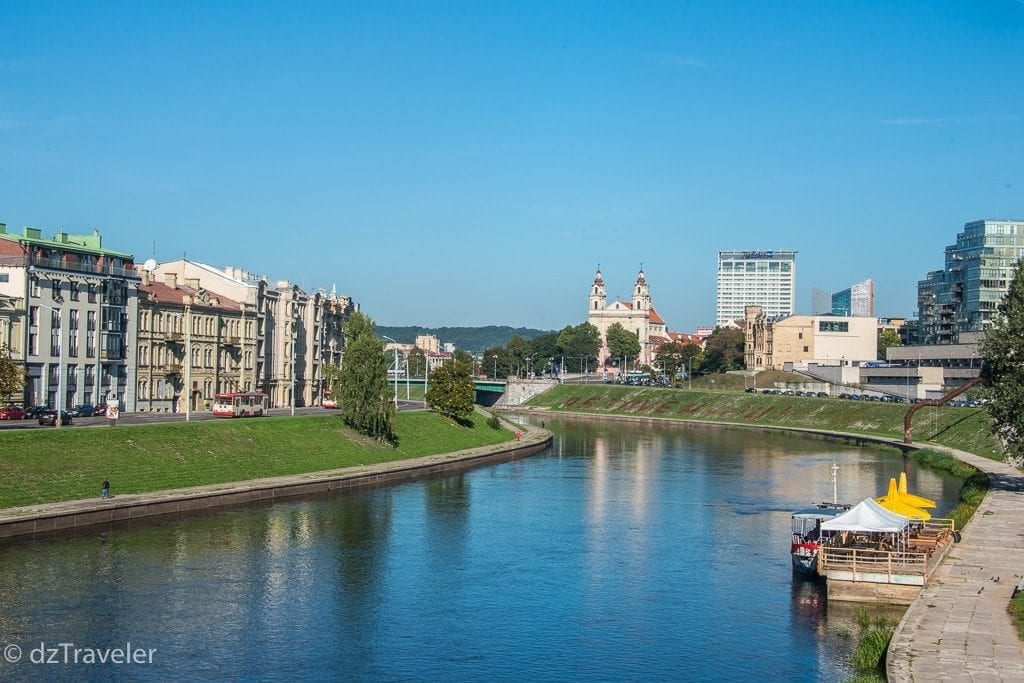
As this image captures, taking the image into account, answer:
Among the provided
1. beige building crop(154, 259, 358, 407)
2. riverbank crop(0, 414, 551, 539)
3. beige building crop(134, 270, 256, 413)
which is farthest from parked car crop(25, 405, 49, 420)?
beige building crop(154, 259, 358, 407)

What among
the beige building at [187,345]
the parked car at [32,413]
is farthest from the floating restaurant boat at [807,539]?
the beige building at [187,345]

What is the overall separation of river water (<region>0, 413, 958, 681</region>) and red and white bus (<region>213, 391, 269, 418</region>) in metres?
21.6

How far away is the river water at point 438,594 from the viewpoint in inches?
1299

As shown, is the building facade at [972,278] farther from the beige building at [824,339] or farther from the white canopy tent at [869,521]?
the white canopy tent at [869,521]

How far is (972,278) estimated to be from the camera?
16050cm

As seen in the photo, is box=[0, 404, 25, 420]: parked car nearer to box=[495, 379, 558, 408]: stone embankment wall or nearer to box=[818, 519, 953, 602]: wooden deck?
box=[818, 519, 953, 602]: wooden deck

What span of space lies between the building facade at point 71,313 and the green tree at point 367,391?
17.6 m

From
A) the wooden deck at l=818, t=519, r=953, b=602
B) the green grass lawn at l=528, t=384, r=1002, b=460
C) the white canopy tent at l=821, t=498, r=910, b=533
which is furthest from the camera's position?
the green grass lawn at l=528, t=384, r=1002, b=460

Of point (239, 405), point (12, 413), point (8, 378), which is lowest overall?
point (12, 413)

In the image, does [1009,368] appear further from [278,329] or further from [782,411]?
[782,411]

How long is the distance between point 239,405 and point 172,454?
82.3 feet

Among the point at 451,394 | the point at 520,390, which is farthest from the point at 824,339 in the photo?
the point at 451,394

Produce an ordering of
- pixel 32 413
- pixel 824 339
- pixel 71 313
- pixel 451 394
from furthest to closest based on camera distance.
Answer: pixel 824 339, pixel 451 394, pixel 71 313, pixel 32 413

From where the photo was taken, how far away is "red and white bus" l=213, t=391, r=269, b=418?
84.4 meters
